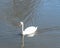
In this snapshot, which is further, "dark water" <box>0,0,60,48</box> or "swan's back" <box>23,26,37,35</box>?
"swan's back" <box>23,26,37,35</box>

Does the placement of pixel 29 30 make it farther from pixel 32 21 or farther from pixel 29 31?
pixel 32 21

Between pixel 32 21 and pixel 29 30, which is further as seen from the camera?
pixel 32 21

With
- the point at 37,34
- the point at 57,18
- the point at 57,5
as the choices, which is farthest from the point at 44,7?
the point at 37,34

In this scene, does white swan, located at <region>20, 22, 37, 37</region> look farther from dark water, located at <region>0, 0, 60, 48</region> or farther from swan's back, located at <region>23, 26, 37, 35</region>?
dark water, located at <region>0, 0, 60, 48</region>

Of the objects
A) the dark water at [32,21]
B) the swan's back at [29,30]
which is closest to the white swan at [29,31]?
the swan's back at [29,30]

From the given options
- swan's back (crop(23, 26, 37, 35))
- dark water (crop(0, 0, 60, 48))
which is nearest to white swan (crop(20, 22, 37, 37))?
swan's back (crop(23, 26, 37, 35))

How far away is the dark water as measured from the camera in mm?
11180

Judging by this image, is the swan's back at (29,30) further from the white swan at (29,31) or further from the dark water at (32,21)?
the dark water at (32,21)

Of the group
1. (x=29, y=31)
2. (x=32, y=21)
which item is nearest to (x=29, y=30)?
(x=29, y=31)

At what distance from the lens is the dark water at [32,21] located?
36.7ft

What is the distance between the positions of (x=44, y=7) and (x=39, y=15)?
117 centimetres

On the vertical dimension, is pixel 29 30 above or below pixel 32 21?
below

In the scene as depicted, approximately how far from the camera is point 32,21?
43.3ft

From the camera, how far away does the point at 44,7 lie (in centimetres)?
1484
